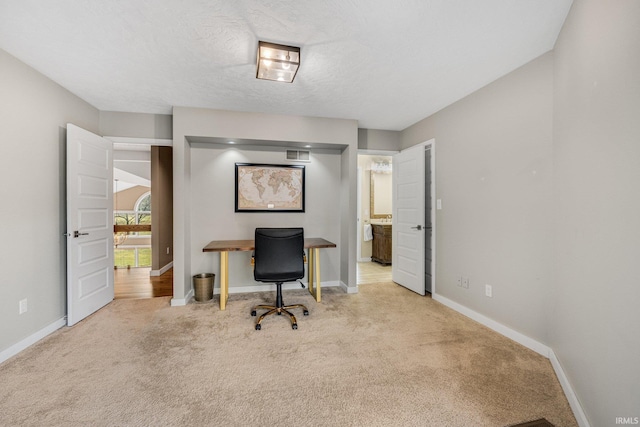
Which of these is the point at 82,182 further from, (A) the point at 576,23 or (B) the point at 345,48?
(A) the point at 576,23

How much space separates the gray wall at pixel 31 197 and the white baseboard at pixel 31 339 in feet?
0.10

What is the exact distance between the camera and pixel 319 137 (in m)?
3.81

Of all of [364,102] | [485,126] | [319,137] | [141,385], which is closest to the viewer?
[141,385]

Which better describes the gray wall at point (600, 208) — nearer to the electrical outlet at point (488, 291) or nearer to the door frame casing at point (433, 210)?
the electrical outlet at point (488, 291)

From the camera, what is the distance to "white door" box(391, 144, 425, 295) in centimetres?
382

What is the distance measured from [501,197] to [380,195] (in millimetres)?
3909

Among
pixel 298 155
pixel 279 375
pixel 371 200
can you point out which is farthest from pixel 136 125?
pixel 371 200

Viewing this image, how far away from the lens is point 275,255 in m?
2.95

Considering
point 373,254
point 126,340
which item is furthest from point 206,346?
point 373,254

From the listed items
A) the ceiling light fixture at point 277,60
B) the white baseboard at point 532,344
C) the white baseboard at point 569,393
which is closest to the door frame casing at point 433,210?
the white baseboard at point 532,344

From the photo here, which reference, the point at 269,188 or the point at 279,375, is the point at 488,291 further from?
the point at 269,188

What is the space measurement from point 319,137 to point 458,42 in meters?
2.03

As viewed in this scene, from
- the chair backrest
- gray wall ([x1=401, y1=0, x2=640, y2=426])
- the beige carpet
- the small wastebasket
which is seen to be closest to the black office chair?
the chair backrest

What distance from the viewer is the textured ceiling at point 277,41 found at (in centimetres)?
176
